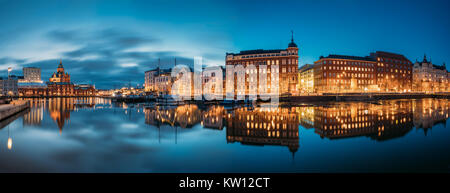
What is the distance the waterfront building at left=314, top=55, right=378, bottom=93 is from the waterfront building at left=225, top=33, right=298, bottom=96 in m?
24.1

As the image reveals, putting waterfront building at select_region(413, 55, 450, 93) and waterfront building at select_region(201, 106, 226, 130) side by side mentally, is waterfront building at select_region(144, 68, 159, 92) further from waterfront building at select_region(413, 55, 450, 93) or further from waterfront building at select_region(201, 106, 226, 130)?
waterfront building at select_region(413, 55, 450, 93)

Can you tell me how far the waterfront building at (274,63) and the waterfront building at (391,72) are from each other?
49.7 m

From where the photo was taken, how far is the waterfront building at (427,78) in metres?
119

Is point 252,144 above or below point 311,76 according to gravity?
below

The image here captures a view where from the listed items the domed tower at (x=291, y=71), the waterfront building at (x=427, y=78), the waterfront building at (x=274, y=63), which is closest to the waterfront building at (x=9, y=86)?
the waterfront building at (x=274, y=63)

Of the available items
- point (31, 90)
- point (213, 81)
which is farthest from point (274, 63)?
point (31, 90)

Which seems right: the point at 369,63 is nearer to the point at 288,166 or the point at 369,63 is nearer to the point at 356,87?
the point at 356,87

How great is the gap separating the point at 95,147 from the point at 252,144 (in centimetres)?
918

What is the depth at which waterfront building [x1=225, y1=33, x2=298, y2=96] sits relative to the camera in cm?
7525

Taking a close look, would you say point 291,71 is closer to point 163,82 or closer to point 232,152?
point 232,152

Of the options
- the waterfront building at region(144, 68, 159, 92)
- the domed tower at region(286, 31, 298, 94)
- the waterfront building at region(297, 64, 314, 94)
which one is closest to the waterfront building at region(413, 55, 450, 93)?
the waterfront building at region(297, 64, 314, 94)

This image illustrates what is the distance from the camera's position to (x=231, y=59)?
3228 inches

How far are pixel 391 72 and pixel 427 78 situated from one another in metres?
38.2

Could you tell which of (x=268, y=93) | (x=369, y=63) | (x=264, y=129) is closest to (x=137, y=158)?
(x=264, y=129)
